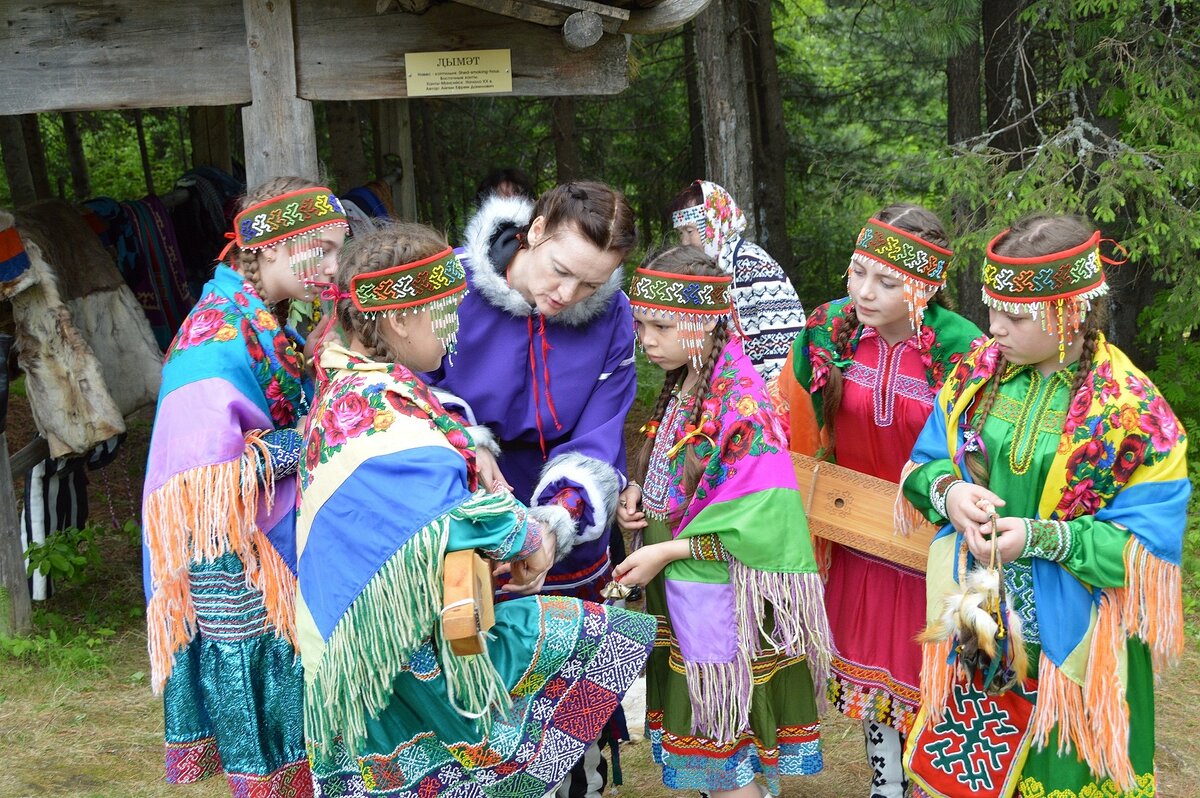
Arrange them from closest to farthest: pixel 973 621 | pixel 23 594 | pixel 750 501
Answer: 1. pixel 973 621
2. pixel 750 501
3. pixel 23 594

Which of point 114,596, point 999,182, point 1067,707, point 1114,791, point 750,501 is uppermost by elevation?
point 999,182

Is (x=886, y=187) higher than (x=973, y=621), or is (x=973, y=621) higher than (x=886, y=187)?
(x=886, y=187)

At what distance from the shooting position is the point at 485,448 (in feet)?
10.3

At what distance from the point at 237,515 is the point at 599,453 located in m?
0.99

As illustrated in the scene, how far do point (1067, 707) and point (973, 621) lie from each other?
0.34 m

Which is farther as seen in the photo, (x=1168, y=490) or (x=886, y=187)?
(x=886, y=187)

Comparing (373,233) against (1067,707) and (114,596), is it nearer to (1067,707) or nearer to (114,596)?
(1067,707)

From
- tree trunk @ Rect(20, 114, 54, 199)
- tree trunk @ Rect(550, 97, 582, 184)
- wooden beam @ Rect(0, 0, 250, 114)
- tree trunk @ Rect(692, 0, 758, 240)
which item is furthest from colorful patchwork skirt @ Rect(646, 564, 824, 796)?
tree trunk @ Rect(20, 114, 54, 199)

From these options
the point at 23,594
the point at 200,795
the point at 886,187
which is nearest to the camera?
the point at 200,795

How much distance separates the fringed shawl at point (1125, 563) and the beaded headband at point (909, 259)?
570 millimetres

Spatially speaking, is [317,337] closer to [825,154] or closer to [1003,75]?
[1003,75]

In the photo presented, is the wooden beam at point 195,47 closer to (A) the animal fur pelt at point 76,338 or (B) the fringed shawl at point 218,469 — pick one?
(A) the animal fur pelt at point 76,338

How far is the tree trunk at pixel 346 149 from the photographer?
7977mm

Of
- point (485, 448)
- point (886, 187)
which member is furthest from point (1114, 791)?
point (886, 187)
